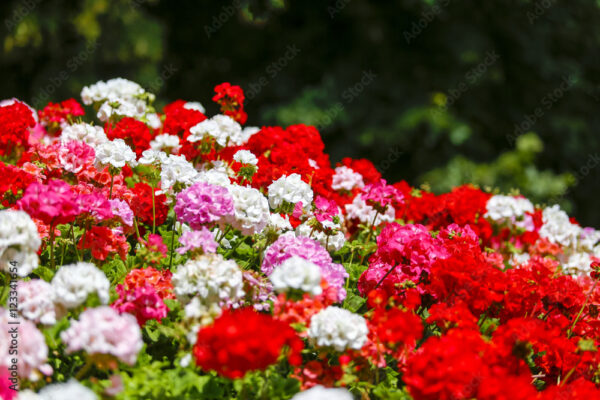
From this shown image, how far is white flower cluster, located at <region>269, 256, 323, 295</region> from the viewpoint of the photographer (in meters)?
1.73

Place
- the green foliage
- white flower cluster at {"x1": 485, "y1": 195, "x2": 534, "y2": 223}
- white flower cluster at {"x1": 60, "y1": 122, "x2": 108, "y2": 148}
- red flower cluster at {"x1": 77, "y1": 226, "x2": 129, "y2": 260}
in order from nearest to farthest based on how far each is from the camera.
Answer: red flower cluster at {"x1": 77, "y1": 226, "x2": 129, "y2": 260} < white flower cluster at {"x1": 60, "y1": 122, "x2": 108, "y2": 148} < white flower cluster at {"x1": 485, "y1": 195, "x2": 534, "y2": 223} < the green foliage

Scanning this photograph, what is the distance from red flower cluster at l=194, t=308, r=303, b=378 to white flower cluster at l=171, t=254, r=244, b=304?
0.27 metres

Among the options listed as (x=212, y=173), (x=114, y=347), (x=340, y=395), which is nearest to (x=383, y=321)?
(x=340, y=395)

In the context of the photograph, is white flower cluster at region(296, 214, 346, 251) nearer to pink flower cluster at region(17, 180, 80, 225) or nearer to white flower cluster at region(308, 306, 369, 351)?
white flower cluster at region(308, 306, 369, 351)

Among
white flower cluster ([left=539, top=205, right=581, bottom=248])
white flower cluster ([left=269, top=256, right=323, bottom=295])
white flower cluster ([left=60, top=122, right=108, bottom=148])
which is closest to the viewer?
white flower cluster ([left=269, top=256, right=323, bottom=295])

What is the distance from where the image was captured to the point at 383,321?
179cm

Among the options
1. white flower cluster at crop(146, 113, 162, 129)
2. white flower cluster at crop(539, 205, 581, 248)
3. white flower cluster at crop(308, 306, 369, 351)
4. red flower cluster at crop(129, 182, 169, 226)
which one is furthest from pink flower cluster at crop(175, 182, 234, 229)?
white flower cluster at crop(539, 205, 581, 248)

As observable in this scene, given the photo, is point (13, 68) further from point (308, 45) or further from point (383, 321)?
point (383, 321)

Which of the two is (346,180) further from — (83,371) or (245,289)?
Answer: (83,371)

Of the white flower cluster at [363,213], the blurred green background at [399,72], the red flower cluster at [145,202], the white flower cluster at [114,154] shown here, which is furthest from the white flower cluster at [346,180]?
the blurred green background at [399,72]

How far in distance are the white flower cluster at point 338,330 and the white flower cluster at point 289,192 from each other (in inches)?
30.8

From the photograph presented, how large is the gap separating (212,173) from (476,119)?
614cm

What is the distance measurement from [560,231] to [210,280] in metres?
2.32

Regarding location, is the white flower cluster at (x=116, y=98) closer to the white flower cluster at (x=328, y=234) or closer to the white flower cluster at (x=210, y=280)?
the white flower cluster at (x=328, y=234)
